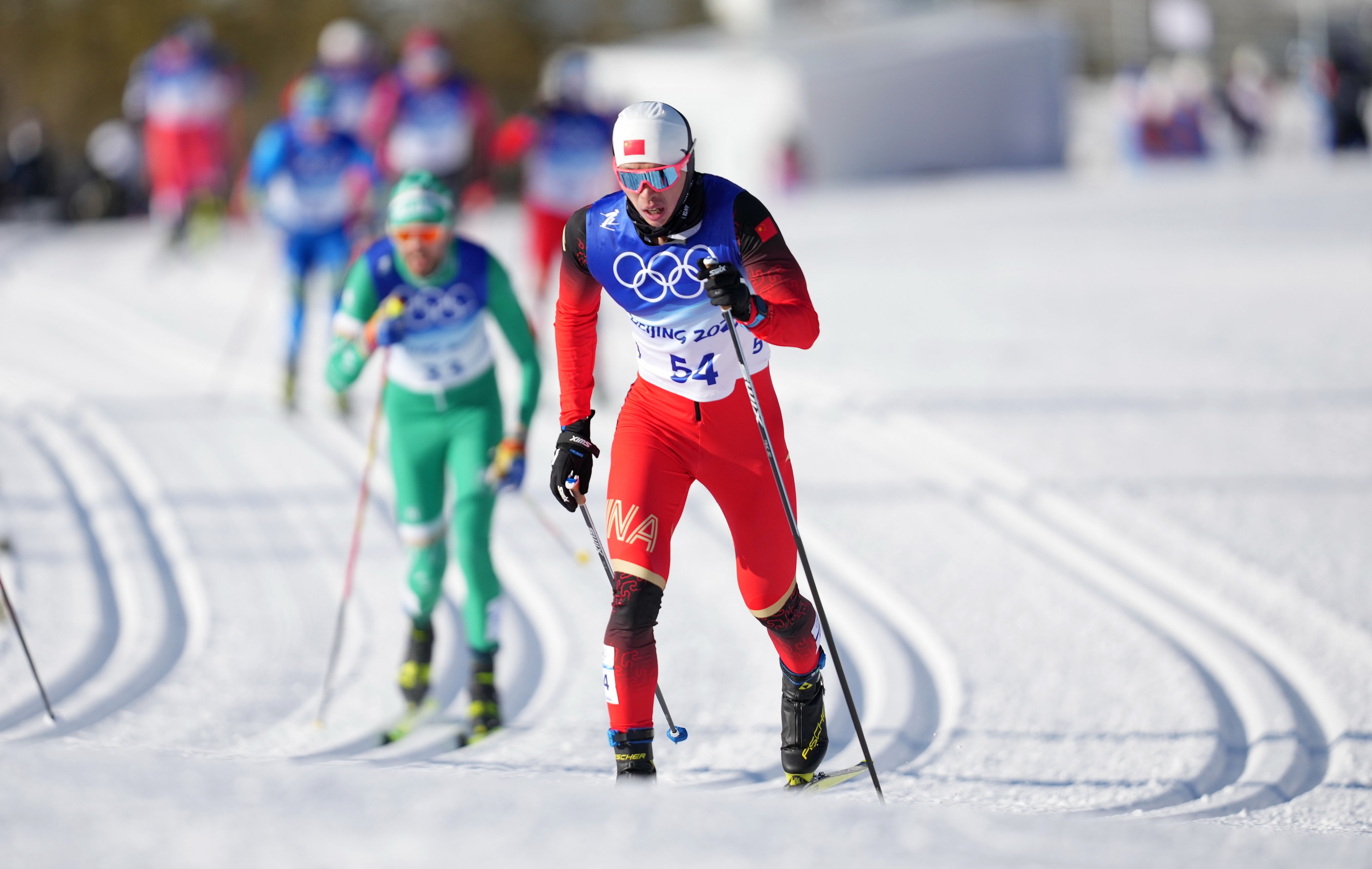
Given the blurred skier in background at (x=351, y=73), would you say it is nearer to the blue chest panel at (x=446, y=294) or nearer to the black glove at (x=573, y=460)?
the blue chest panel at (x=446, y=294)

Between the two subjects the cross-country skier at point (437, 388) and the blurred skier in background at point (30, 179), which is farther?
the blurred skier in background at point (30, 179)

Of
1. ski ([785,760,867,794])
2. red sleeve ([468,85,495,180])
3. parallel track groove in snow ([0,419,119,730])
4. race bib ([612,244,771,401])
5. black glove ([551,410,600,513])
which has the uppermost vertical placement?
red sleeve ([468,85,495,180])

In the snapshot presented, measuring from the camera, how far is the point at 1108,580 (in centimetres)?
602

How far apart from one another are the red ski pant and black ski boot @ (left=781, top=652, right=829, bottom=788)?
2.3 inches

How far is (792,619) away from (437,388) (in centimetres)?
183

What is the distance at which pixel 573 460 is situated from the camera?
400 centimetres

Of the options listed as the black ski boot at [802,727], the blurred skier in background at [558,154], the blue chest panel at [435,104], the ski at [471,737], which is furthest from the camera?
the blue chest panel at [435,104]

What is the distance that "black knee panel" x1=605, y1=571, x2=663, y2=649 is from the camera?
12.4 feet

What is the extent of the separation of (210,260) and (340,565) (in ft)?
32.5

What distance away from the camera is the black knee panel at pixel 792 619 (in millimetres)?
4020

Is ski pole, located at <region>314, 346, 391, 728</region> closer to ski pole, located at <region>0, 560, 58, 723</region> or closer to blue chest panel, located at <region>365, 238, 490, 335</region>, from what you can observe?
blue chest panel, located at <region>365, 238, 490, 335</region>

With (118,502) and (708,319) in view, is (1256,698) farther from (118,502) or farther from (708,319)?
(118,502)

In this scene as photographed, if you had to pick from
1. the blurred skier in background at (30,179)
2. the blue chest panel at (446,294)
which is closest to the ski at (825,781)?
the blue chest panel at (446,294)

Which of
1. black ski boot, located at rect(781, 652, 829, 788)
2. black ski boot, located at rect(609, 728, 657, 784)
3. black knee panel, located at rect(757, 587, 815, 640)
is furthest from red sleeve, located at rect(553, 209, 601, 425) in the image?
black ski boot, located at rect(781, 652, 829, 788)
